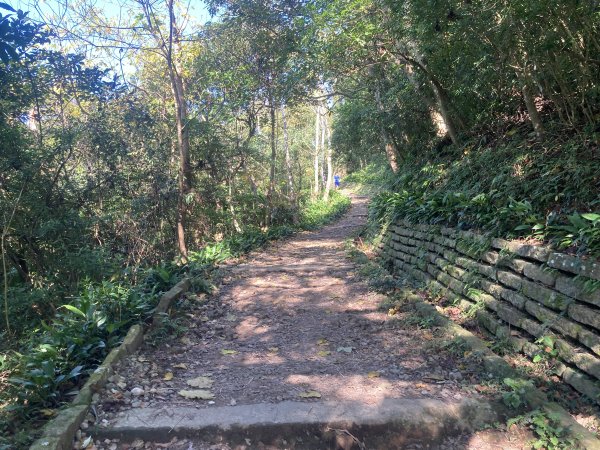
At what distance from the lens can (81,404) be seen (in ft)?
9.99

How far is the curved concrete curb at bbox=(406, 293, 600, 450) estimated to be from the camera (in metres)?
2.58

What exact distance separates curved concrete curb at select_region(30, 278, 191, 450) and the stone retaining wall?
137 inches

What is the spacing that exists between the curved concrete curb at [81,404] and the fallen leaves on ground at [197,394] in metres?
0.65

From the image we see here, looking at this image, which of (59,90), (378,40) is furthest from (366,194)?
(59,90)

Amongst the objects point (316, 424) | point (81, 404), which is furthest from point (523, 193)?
point (81, 404)

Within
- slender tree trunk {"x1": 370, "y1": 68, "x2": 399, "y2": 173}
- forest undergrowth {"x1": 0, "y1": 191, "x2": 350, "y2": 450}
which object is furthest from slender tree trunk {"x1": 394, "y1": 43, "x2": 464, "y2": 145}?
forest undergrowth {"x1": 0, "y1": 191, "x2": 350, "y2": 450}

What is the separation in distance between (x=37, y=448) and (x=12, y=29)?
3793 millimetres

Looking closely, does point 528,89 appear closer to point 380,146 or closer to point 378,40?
point 378,40

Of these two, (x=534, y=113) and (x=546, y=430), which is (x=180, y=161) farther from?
(x=546, y=430)

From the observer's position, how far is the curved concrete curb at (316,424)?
2.89 meters

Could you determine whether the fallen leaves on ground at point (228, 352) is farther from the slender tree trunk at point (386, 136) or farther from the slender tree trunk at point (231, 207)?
the slender tree trunk at point (231, 207)

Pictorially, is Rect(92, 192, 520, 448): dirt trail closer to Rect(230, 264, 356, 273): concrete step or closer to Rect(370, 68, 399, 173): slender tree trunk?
Rect(230, 264, 356, 273): concrete step

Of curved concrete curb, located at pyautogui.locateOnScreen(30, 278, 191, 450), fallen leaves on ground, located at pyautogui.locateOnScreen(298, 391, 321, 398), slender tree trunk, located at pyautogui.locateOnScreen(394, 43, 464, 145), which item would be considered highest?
slender tree trunk, located at pyautogui.locateOnScreen(394, 43, 464, 145)

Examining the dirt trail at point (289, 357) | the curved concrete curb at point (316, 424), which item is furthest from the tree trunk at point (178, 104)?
the curved concrete curb at point (316, 424)
